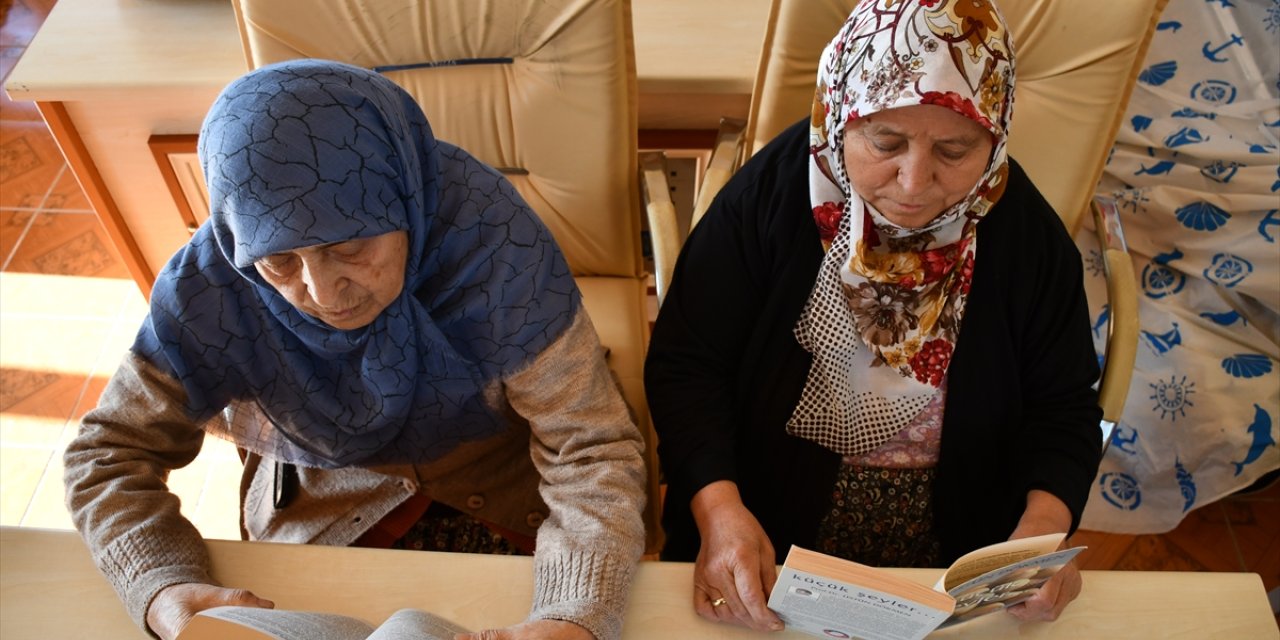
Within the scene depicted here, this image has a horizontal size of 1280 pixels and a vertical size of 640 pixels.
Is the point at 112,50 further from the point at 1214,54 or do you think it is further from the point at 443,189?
the point at 1214,54

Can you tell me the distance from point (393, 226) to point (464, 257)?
15cm

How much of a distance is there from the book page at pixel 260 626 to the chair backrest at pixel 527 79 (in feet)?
2.01

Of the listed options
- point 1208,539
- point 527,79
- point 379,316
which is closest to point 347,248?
point 379,316

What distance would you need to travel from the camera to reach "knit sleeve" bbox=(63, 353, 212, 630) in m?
1.08

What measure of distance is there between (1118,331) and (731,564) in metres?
0.74

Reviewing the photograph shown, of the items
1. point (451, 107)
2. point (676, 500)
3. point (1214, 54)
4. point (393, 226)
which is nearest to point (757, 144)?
point (451, 107)

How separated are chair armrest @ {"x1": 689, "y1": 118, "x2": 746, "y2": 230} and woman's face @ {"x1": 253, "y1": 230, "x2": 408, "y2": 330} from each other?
2.07 feet

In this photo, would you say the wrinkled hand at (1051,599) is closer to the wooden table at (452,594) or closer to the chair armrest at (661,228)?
the wooden table at (452,594)

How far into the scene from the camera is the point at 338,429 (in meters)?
1.30

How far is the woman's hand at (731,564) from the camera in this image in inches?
42.3

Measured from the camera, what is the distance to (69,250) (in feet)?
8.66

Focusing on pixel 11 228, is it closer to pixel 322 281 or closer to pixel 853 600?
pixel 322 281

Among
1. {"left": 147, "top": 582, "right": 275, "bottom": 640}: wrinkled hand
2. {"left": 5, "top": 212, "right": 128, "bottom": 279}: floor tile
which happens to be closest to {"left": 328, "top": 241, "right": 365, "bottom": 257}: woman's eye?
{"left": 147, "top": 582, "right": 275, "bottom": 640}: wrinkled hand

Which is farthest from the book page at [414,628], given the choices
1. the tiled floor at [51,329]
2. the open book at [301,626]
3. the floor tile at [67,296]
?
the floor tile at [67,296]
